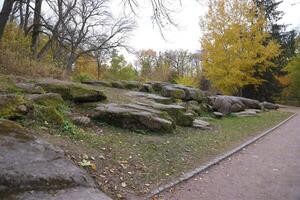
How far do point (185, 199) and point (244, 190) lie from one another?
1.23 metres

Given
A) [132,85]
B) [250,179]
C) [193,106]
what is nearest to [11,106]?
[250,179]

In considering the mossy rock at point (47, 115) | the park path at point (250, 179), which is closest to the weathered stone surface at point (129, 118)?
the mossy rock at point (47, 115)

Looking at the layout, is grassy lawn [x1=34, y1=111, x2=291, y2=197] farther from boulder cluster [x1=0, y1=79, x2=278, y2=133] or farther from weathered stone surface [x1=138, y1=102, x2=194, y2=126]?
weathered stone surface [x1=138, y1=102, x2=194, y2=126]

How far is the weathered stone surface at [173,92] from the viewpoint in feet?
57.2

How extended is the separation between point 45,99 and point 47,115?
3.47 ft

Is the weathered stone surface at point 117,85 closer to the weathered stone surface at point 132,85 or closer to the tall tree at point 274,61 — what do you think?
the weathered stone surface at point 132,85

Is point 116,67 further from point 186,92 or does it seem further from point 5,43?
point 5,43

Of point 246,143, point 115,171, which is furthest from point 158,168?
point 246,143

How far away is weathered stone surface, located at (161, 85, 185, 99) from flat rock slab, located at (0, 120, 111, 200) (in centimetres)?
1199

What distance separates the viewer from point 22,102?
692 centimetres

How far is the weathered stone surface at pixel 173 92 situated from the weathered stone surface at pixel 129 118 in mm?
7260

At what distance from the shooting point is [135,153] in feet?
24.2

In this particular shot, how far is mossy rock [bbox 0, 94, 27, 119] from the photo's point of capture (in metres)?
6.45

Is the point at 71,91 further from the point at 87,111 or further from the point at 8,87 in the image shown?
the point at 8,87
